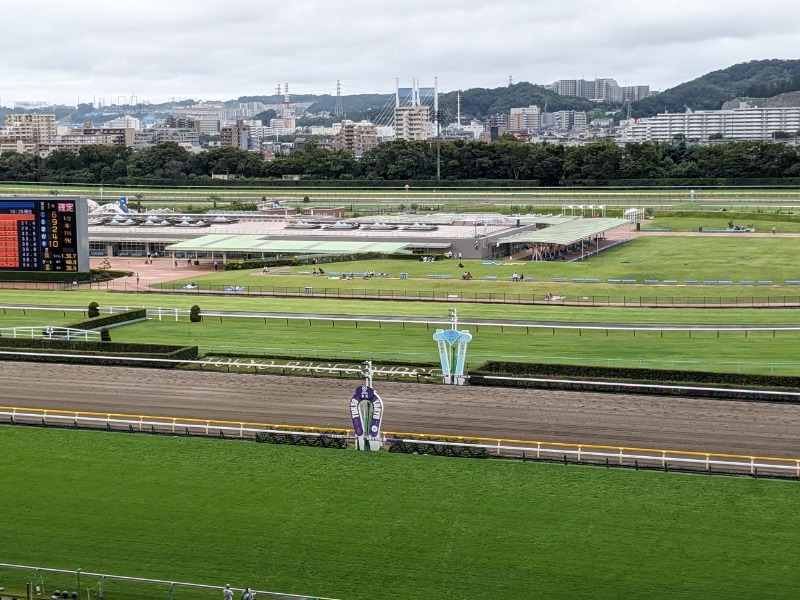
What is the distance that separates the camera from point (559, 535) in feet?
70.5

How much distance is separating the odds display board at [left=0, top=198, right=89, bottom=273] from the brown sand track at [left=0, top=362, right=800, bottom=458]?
24.1 m

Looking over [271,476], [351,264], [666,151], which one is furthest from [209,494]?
[666,151]

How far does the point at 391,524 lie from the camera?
22.2 metres

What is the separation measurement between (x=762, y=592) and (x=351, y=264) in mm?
53004

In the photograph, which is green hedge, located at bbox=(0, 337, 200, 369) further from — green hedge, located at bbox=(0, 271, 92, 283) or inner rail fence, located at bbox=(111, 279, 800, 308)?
green hedge, located at bbox=(0, 271, 92, 283)

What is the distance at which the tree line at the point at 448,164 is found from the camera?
127 meters

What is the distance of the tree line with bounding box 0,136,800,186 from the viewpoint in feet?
418

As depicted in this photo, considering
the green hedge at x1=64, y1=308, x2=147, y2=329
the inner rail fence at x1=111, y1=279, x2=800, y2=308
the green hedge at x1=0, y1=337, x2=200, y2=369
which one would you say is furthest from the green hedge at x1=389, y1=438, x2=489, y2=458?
the inner rail fence at x1=111, y1=279, x2=800, y2=308

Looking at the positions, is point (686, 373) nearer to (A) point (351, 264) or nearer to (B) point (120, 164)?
(A) point (351, 264)

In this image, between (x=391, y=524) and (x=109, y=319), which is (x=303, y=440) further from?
(x=109, y=319)

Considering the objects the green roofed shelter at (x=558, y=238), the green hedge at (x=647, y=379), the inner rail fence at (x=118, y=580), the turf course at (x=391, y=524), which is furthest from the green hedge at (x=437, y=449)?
the green roofed shelter at (x=558, y=238)

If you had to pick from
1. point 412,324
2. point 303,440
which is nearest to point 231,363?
point 303,440

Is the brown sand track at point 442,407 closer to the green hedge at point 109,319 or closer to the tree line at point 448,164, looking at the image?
the green hedge at point 109,319

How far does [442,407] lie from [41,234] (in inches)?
1374
